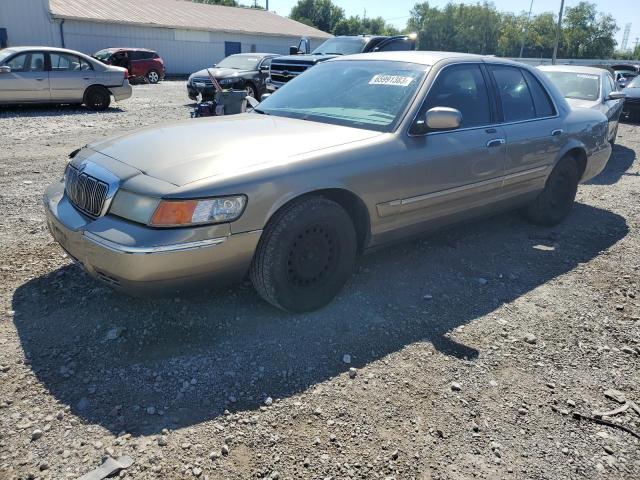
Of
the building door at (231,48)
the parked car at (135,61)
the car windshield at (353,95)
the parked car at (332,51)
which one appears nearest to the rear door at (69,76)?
the parked car at (332,51)

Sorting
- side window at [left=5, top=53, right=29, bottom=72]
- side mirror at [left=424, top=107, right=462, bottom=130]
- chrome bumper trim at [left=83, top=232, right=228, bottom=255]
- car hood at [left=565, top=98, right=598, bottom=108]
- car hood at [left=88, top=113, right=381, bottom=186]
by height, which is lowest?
chrome bumper trim at [left=83, top=232, right=228, bottom=255]

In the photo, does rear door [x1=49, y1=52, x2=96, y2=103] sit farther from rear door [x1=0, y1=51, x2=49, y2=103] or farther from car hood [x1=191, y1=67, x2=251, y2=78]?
car hood [x1=191, y1=67, x2=251, y2=78]

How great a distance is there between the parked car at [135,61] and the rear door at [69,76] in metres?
11.8

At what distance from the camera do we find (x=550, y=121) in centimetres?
508

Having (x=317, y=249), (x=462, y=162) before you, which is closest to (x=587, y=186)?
(x=462, y=162)

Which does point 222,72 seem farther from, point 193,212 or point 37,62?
point 193,212

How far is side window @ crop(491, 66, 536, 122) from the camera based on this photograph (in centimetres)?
467

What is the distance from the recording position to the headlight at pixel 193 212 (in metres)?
2.82

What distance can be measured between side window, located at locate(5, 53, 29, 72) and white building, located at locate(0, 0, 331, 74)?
1647 centimetres

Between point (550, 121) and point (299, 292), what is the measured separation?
3.23 m

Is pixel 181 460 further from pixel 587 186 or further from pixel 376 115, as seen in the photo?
pixel 587 186

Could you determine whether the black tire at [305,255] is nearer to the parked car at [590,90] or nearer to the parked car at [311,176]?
the parked car at [311,176]

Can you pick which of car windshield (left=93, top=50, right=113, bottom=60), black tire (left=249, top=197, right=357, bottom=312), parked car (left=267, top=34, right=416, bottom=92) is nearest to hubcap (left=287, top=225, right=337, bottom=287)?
black tire (left=249, top=197, right=357, bottom=312)

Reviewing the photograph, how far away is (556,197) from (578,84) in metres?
4.88
